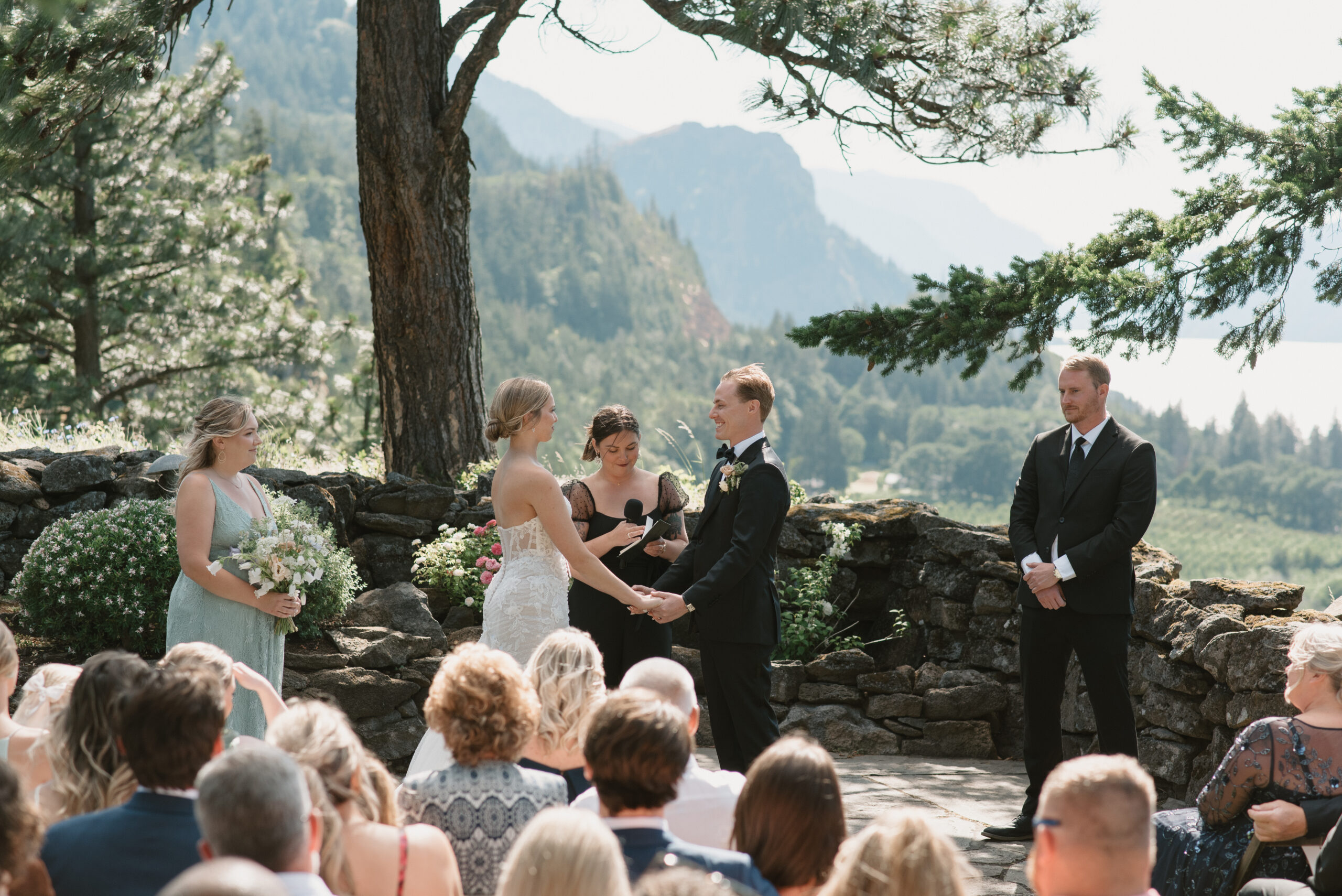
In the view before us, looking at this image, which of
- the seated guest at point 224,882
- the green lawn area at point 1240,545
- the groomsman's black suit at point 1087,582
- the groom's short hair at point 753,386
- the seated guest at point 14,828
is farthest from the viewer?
the green lawn area at point 1240,545

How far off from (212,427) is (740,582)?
1.98m

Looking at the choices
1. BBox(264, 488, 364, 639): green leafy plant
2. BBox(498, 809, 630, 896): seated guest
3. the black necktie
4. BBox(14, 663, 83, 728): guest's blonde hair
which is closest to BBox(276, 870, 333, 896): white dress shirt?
BBox(498, 809, 630, 896): seated guest

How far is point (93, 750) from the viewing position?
2.25 meters

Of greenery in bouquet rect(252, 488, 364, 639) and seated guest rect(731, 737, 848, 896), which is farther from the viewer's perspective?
greenery in bouquet rect(252, 488, 364, 639)

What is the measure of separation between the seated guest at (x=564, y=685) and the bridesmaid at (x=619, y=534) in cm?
134

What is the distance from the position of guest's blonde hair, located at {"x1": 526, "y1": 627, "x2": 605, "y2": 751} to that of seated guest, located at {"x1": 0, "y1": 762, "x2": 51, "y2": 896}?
1290mm

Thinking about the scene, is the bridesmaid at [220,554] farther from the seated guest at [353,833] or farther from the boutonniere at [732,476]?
the seated guest at [353,833]

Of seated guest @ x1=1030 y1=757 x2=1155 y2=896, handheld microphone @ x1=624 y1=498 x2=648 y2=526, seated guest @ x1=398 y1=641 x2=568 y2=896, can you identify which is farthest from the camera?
handheld microphone @ x1=624 y1=498 x2=648 y2=526

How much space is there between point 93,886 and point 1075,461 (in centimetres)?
366

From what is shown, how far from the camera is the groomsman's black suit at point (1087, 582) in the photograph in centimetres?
415

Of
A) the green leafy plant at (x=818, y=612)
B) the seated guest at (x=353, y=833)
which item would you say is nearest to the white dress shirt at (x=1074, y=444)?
the green leafy plant at (x=818, y=612)

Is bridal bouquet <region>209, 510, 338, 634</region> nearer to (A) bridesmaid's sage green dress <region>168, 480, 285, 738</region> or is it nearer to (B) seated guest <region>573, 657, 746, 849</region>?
(A) bridesmaid's sage green dress <region>168, 480, 285, 738</region>

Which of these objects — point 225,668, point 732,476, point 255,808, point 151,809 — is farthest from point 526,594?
point 255,808

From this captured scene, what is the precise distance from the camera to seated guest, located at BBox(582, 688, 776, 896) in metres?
2.02
